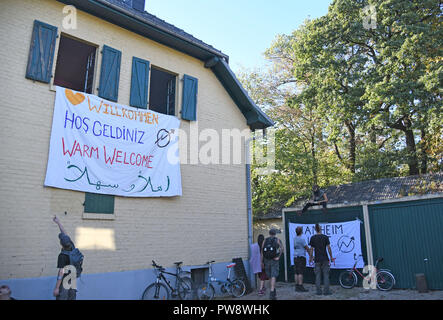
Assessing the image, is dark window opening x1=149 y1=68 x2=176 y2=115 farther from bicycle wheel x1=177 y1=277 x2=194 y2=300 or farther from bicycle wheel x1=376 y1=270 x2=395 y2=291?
bicycle wheel x1=376 y1=270 x2=395 y2=291

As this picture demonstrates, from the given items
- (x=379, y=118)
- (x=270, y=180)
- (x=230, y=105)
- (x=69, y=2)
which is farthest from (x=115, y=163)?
(x=270, y=180)

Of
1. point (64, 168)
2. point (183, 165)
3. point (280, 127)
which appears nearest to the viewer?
point (64, 168)

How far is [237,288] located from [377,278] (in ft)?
13.0

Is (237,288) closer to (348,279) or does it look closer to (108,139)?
(348,279)

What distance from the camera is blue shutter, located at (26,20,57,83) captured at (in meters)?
7.96

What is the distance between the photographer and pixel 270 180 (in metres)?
22.3

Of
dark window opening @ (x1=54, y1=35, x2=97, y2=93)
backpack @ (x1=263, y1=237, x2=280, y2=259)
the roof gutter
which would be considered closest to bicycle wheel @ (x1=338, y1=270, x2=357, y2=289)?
backpack @ (x1=263, y1=237, x2=280, y2=259)

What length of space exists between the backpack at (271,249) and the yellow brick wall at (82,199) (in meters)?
1.96

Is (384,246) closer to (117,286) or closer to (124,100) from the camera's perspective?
(117,286)

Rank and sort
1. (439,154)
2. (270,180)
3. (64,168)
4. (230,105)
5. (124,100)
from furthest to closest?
(270,180), (439,154), (230,105), (124,100), (64,168)

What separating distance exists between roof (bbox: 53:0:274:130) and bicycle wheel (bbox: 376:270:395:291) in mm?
5978

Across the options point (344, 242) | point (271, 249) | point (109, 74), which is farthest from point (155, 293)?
point (344, 242)

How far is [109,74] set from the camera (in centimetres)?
928

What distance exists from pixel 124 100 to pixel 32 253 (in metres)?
4.44
